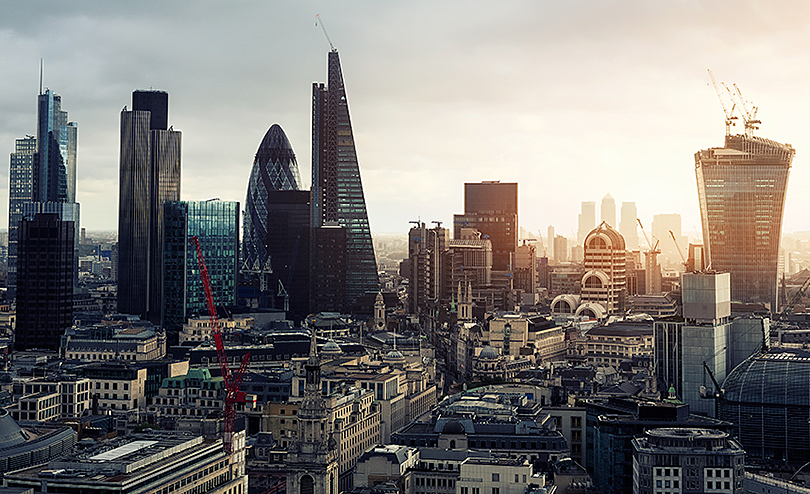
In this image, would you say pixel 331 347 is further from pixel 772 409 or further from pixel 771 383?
pixel 772 409

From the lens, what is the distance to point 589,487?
10744 centimetres

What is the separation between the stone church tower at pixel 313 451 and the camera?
4254 inches

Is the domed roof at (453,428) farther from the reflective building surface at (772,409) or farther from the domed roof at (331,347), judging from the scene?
the domed roof at (331,347)

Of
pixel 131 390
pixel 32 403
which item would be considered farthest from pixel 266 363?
pixel 32 403

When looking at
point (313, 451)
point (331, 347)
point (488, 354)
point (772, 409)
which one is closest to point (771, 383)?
point (772, 409)

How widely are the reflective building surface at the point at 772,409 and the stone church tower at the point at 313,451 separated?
4953cm

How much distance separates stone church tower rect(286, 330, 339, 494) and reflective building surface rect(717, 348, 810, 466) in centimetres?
4953

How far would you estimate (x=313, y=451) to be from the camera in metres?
109

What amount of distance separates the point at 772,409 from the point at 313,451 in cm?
5612

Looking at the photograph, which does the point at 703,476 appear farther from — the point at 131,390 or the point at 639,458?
the point at 131,390

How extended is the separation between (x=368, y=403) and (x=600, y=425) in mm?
32803

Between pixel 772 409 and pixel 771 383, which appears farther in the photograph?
pixel 771 383

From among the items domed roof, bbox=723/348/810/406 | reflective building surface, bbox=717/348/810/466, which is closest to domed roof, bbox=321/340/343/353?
domed roof, bbox=723/348/810/406

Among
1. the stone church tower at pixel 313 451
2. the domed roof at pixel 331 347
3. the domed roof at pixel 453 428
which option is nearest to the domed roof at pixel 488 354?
the domed roof at pixel 331 347
